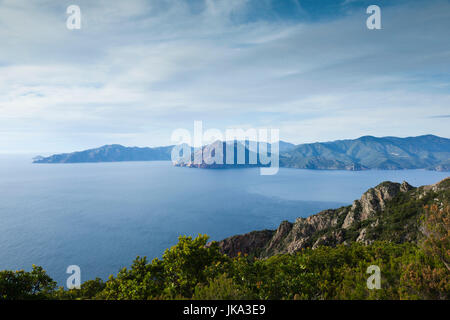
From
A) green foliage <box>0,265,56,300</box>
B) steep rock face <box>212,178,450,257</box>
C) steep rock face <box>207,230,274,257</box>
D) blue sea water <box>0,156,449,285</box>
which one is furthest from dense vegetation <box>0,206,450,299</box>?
blue sea water <box>0,156,449,285</box>

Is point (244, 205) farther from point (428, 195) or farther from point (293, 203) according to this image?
point (428, 195)

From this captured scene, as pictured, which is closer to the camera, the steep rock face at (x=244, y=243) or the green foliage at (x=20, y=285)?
the green foliage at (x=20, y=285)

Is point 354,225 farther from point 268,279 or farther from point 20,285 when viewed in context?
point 20,285

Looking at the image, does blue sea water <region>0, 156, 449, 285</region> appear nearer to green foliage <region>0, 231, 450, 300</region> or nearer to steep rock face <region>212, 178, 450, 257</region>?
steep rock face <region>212, 178, 450, 257</region>

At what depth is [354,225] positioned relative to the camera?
70188mm

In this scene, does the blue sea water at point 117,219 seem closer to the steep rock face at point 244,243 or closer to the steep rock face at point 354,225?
the steep rock face at point 244,243

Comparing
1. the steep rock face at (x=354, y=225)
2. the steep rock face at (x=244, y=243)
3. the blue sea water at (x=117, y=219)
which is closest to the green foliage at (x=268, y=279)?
the steep rock face at (x=354, y=225)

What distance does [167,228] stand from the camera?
108 meters

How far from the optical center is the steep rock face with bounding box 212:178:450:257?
60656 mm

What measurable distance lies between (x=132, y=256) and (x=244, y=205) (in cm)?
8517

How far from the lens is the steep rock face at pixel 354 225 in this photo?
60.7 m

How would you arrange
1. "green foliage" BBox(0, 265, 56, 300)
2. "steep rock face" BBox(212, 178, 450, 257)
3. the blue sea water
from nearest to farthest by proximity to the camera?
"green foliage" BBox(0, 265, 56, 300) < "steep rock face" BBox(212, 178, 450, 257) < the blue sea water
